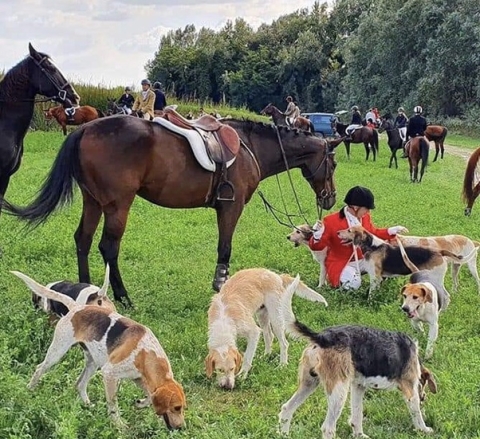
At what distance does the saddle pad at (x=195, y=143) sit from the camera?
7.58m

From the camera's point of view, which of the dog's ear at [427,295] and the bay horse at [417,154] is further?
the bay horse at [417,154]

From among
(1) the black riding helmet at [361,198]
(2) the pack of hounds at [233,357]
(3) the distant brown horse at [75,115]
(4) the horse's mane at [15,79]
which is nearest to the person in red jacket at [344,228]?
(1) the black riding helmet at [361,198]

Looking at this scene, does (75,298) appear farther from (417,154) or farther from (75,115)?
(75,115)

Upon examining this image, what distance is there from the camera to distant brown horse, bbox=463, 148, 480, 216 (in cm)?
1261

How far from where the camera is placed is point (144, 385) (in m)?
4.44

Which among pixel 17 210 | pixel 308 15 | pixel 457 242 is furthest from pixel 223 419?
pixel 308 15

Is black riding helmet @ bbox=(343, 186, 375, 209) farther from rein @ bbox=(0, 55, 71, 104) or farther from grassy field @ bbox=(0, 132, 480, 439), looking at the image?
rein @ bbox=(0, 55, 71, 104)

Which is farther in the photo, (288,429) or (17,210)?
(17,210)

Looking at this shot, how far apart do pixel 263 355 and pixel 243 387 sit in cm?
80

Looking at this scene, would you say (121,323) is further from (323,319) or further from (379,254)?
(379,254)

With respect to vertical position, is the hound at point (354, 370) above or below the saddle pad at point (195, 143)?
below

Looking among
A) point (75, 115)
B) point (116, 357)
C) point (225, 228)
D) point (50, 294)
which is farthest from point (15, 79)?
point (75, 115)

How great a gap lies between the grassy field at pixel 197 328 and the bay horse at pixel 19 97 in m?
1.33

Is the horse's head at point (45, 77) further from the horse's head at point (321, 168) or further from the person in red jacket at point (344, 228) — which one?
the person in red jacket at point (344, 228)
